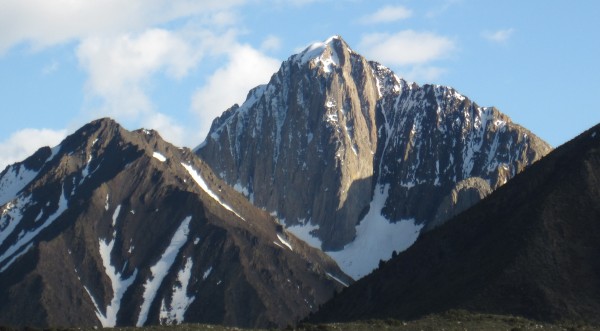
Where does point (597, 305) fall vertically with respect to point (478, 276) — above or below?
below

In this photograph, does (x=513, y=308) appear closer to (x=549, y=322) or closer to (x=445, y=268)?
(x=549, y=322)

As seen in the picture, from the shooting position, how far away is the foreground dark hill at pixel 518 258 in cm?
15712

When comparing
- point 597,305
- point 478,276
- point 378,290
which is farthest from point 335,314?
point 597,305

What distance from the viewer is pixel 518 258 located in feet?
538

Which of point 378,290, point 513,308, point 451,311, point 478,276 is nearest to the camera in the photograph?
point 451,311

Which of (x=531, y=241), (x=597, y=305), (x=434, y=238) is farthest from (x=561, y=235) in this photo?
(x=434, y=238)

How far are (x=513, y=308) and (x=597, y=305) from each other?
32.3 ft

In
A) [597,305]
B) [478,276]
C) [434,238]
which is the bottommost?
[597,305]

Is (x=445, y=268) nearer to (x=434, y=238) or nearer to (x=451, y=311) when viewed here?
→ (x=434, y=238)

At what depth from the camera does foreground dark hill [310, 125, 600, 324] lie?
516 ft

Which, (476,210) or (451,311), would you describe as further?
(476,210)

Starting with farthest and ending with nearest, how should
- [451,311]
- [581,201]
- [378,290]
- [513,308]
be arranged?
[378,290] → [581,201] → [513,308] → [451,311]

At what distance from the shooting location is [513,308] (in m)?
154

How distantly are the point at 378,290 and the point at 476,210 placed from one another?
17.3 meters
